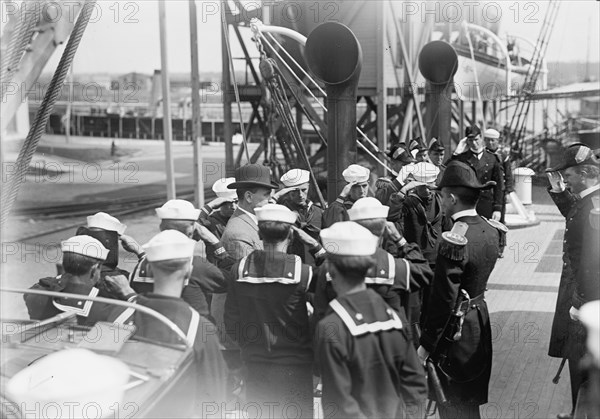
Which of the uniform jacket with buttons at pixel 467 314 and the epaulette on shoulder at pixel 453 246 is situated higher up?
the epaulette on shoulder at pixel 453 246

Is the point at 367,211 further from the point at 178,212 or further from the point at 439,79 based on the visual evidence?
the point at 439,79

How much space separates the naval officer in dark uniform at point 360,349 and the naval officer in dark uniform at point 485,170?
6668 millimetres

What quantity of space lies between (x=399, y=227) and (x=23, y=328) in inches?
140

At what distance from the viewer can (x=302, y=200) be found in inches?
240

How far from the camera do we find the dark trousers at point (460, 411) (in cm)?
454

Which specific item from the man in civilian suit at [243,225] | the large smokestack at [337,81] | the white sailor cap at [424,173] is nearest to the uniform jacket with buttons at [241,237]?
the man in civilian suit at [243,225]

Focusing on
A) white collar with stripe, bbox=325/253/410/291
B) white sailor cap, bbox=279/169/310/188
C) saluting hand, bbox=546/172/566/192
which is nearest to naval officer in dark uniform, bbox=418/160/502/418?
white collar with stripe, bbox=325/253/410/291

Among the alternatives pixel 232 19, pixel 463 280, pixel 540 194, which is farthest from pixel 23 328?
pixel 540 194

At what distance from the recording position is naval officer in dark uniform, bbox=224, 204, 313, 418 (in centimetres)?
408

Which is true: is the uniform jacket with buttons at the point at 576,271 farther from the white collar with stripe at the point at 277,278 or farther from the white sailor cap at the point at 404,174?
the white sailor cap at the point at 404,174

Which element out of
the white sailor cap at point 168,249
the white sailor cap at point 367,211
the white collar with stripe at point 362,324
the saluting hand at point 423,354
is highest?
the white sailor cap at point 168,249

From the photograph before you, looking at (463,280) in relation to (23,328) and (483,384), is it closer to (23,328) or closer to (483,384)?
(483,384)

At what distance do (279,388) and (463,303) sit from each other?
4.09 feet

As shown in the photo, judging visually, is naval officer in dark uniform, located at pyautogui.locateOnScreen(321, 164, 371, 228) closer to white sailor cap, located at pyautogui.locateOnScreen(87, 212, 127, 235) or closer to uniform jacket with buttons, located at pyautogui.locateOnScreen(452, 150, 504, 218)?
white sailor cap, located at pyautogui.locateOnScreen(87, 212, 127, 235)
